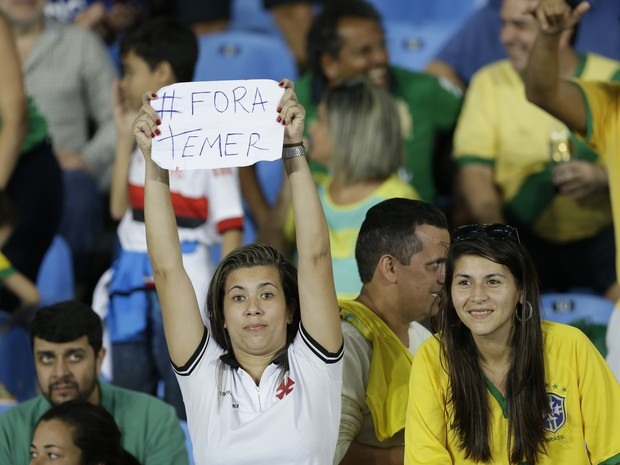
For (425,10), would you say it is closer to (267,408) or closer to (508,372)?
(508,372)

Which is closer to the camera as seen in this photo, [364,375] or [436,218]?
[364,375]

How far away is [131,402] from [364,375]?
99 centimetres

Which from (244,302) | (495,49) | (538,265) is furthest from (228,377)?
(495,49)

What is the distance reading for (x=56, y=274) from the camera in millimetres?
5535

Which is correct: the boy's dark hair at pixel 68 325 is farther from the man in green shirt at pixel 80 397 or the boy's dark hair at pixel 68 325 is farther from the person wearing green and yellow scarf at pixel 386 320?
the person wearing green and yellow scarf at pixel 386 320

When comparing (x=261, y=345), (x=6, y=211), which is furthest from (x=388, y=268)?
(x=6, y=211)

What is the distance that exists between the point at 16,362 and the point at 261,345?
217cm

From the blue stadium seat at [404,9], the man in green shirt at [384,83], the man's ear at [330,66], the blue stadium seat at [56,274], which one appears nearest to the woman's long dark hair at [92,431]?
the blue stadium seat at [56,274]

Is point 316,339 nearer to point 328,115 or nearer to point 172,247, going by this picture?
point 172,247

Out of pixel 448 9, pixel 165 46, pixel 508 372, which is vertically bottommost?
pixel 508 372

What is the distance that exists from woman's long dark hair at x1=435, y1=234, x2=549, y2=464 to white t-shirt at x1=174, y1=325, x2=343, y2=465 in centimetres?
29

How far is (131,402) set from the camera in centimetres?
424

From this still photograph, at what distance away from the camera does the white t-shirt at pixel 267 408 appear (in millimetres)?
3244

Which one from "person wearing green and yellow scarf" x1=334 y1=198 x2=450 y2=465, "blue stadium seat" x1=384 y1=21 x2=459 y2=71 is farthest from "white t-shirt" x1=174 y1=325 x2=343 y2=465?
"blue stadium seat" x1=384 y1=21 x2=459 y2=71
